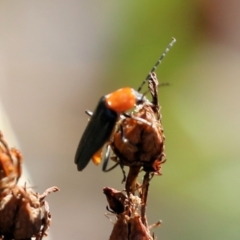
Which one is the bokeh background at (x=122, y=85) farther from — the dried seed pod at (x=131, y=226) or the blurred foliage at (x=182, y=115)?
the dried seed pod at (x=131, y=226)

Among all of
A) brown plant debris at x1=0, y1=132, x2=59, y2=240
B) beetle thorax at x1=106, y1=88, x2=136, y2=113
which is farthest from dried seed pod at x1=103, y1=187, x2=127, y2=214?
beetle thorax at x1=106, y1=88, x2=136, y2=113

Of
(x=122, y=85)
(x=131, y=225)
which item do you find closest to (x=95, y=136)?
(x=131, y=225)

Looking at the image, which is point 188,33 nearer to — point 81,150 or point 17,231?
point 81,150

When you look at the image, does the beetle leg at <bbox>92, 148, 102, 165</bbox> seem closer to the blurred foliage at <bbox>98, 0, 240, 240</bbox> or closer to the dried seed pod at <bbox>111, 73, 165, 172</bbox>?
the dried seed pod at <bbox>111, 73, 165, 172</bbox>

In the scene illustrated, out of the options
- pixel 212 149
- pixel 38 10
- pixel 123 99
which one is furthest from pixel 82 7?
pixel 123 99

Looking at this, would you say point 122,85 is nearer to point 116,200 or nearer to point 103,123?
point 103,123

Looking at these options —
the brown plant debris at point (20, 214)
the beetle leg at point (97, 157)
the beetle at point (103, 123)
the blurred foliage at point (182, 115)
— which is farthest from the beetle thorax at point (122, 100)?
the blurred foliage at point (182, 115)
